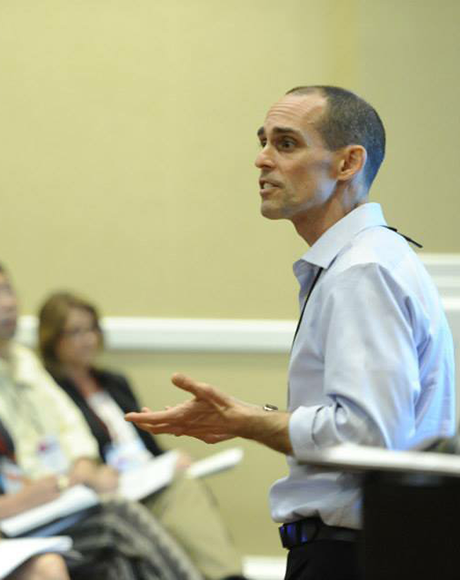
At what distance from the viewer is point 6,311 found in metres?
4.29

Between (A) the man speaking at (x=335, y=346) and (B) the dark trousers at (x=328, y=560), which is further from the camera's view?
(B) the dark trousers at (x=328, y=560)

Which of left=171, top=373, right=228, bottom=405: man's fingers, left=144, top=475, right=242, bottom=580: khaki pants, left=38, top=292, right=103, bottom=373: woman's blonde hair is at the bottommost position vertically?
left=144, top=475, right=242, bottom=580: khaki pants

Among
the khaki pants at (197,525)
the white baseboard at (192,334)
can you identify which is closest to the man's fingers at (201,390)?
the khaki pants at (197,525)

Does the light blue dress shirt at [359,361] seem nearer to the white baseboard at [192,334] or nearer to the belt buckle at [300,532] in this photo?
the belt buckle at [300,532]

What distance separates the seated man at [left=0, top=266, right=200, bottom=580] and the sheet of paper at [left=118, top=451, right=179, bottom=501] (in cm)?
5

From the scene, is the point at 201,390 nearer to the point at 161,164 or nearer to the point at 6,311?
the point at 6,311

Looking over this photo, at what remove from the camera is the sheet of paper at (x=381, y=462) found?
4.21ft

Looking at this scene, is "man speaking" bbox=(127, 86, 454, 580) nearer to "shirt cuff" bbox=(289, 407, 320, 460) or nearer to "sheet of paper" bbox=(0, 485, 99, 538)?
"shirt cuff" bbox=(289, 407, 320, 460)

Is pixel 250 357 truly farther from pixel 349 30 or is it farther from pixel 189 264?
pixel 349 30

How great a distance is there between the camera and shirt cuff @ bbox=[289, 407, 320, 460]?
1.83 metres

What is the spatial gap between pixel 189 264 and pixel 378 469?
3.63 m

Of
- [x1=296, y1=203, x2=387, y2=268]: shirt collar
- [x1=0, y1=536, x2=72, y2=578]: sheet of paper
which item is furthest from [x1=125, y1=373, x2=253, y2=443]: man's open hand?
[x1=0, y1=536, x2=72, y2=578]: sheet of paper

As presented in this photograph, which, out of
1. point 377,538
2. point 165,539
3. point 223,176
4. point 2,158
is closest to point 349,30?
point 223,176

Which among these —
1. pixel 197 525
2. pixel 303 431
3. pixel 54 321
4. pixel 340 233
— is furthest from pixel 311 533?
pixel 54 321
